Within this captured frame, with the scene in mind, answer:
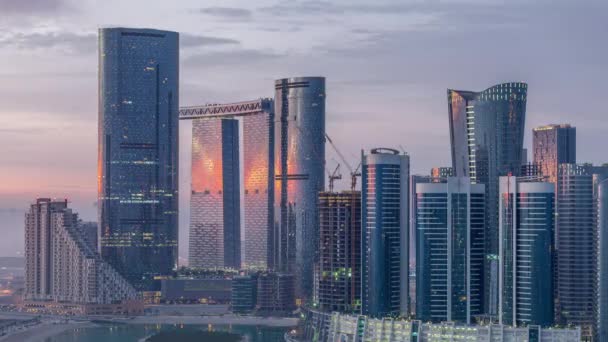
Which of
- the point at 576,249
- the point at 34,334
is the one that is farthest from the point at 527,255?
the point at 34,334

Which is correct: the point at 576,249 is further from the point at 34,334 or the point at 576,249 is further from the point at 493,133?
the point at 34,334

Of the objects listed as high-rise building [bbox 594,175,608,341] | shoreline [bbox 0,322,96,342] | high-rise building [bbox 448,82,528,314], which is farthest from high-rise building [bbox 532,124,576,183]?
shoreline [bbox 0,322,96,342]

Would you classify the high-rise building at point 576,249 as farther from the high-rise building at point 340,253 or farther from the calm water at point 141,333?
the calm water at point 141,333

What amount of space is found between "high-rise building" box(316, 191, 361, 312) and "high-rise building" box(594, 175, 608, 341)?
3159 centimetres

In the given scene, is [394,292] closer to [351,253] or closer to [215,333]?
[351,253]

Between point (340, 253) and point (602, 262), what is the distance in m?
36.5

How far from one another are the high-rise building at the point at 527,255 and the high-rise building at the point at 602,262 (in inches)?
214

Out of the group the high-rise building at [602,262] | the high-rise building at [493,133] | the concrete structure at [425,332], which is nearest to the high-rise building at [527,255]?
the concrete structure at [425,332]

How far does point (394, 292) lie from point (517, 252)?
18.4m

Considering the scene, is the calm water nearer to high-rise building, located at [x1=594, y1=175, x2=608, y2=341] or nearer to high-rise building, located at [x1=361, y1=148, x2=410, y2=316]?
high-rise building, located at [x1=361, y1=148, x2=410, y2=316]

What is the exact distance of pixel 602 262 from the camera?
153125mm

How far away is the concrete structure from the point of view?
14862 cm

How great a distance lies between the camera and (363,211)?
168500 millimetres

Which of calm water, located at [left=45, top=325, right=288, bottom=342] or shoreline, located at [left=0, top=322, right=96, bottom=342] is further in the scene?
calm water, located at [left=45, top=325, right=288, bottom=342]
